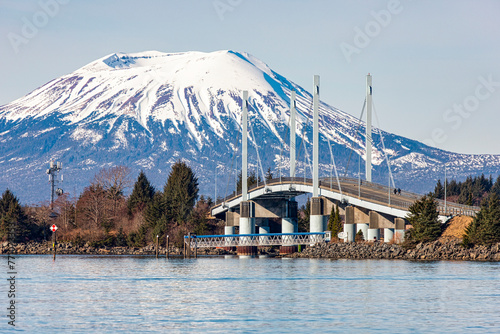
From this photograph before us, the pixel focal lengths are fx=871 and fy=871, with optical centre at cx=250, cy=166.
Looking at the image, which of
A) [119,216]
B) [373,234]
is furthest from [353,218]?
[119,216]

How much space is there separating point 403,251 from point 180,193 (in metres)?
49.3

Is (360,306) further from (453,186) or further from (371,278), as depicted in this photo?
(453,186)

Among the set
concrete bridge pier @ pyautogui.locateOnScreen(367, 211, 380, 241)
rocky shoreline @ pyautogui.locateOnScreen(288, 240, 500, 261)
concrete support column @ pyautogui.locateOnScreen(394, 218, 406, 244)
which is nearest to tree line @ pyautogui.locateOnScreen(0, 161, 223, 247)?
rocky shoreline @ pyautogui.locateOnScreen(288, 240, 500, 261)

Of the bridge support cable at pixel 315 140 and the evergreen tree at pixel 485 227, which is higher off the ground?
the bridge support cable at pixel 315 140

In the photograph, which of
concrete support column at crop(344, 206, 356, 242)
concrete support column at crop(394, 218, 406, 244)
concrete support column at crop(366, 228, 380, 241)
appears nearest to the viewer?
concrete support column at crop(394, 218, 406, 244)

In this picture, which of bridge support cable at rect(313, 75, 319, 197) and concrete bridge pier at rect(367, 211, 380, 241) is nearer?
concrete bridge pier at rect(367, 211, 380, 241)

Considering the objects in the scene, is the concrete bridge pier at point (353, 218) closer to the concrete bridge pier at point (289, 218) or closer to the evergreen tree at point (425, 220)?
the evergreen tree at point (425, 220)

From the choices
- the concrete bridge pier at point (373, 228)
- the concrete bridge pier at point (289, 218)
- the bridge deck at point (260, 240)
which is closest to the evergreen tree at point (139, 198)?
the bridge deck at point (260, 240)

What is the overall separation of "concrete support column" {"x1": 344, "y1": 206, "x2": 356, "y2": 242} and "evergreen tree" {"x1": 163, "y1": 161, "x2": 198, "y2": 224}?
97.4 feet

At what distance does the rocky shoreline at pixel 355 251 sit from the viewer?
283 feet

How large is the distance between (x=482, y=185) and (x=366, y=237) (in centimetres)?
7712

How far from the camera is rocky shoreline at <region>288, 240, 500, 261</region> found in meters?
85.5

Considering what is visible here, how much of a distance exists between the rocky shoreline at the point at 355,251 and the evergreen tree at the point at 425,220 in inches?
35.4

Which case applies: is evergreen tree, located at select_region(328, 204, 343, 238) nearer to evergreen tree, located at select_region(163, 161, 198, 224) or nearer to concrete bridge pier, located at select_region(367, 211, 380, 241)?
concrete bridge pier, located at select_region(367, 211, 380, 241)
